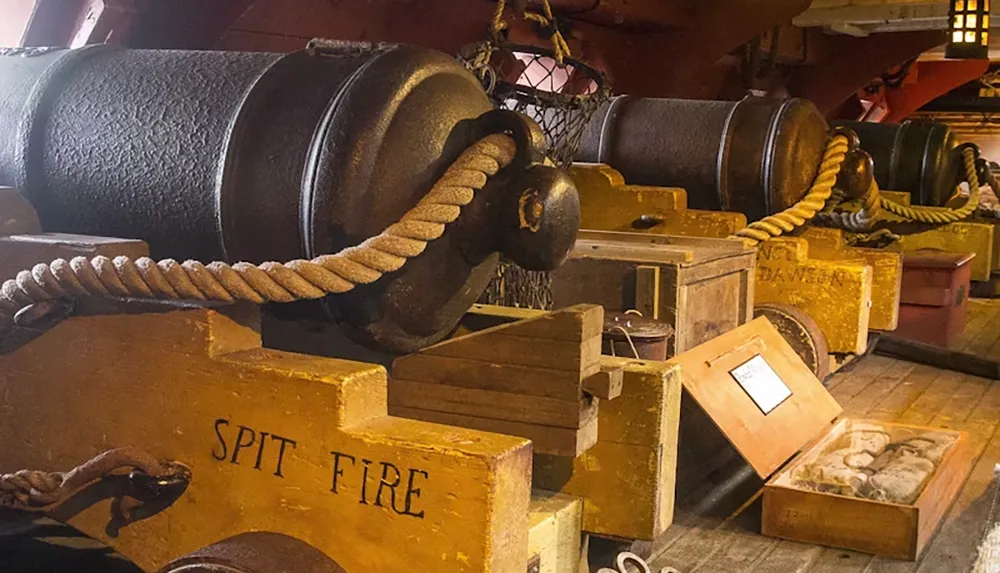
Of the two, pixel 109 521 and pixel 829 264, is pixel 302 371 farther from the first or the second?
pixel 829 264

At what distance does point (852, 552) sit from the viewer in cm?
239

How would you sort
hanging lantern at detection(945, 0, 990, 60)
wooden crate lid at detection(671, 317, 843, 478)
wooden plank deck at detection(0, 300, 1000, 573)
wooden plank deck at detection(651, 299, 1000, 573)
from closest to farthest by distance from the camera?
wooden plank deck at detection(0, 300, 1000, 573), wooden plank deck at detection(651, 299, 1000, 573), wooden crate lid at detection(671, 317, 843, 478), hanging lantern at detection(945, 0, 990, 60)

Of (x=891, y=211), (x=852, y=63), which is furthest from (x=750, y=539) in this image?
(x=852, y=63)

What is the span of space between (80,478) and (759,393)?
1.68 meters

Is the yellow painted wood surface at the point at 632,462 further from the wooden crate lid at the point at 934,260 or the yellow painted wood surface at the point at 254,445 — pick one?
the wooden crate lid at the point at 934,260

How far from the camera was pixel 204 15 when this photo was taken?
10.0 ft

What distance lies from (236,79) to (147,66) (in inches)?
7.7

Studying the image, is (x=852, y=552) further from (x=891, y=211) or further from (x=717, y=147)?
(x=891, y=211)

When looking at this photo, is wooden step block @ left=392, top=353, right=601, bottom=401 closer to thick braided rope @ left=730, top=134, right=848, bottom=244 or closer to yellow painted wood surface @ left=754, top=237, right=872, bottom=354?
thick braided rope @ left=730, top=134, right=848, bottom=244

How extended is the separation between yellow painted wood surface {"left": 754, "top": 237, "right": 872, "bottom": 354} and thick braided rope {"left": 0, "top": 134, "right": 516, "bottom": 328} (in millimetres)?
2505

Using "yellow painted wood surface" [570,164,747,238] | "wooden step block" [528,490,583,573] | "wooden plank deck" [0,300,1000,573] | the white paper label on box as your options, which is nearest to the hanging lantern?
"wooden plank deck" [0,300,1000,573]

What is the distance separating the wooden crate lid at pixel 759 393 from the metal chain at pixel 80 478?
1268 mm

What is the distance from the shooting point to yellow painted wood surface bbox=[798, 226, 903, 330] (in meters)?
4.21

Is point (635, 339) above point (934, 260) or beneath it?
above
